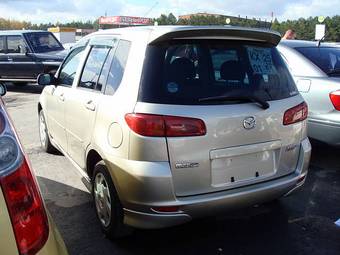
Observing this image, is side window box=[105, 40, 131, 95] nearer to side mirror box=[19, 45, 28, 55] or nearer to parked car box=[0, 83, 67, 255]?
parked car box=[0, 83, 67, 255]

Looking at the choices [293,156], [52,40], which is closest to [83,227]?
[293,156]

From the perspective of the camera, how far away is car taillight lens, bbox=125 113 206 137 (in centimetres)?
303

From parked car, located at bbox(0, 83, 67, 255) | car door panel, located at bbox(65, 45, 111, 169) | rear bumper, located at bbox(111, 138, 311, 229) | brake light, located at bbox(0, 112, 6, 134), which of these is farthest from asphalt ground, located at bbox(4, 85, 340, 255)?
brake light, located at bbox(0, 112, 6, 134)

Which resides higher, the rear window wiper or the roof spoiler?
the roof spoiler

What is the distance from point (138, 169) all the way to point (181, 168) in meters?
0.29

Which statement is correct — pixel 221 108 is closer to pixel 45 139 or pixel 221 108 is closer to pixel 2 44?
pixel 45 139

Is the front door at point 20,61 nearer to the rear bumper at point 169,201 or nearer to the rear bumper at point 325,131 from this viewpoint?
the rear bumper at point 325,131

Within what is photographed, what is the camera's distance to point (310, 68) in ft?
18.5

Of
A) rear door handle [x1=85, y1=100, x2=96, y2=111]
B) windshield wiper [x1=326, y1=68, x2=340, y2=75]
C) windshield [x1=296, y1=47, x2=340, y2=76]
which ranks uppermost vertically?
windshield [x1=296, y1=47, x2=340, y2=76]

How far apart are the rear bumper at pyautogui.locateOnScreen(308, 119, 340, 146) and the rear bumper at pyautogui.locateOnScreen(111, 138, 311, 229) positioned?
2.15m

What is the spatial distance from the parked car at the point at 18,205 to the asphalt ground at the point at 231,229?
6.36ft

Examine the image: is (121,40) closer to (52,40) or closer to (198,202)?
(198,202)

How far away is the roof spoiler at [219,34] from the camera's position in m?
3.24

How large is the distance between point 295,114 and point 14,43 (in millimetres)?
12195
